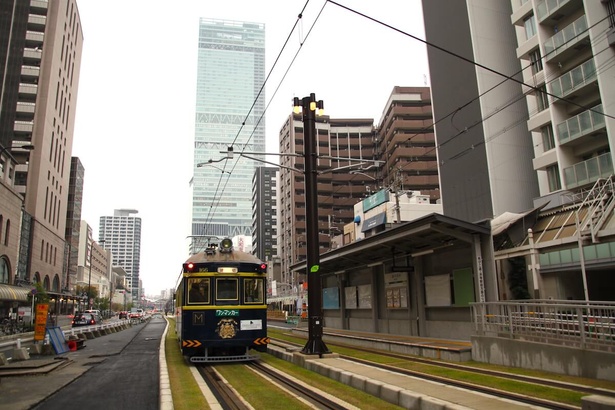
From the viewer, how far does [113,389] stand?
1038 cm

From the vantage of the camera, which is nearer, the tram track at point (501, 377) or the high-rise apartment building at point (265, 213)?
the tram track at point (501, 377)

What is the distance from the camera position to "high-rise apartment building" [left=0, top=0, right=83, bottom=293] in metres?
59.4

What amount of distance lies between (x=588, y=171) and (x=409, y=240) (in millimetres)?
17982

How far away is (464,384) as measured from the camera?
8.52 meters

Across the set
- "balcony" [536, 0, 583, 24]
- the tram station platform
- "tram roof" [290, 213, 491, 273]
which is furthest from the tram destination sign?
"balcony" [536, 0, 583, 24]

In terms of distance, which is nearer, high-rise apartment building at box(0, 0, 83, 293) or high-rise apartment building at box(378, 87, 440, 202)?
high-rise apartment building at box(0, 0, 83, 293)

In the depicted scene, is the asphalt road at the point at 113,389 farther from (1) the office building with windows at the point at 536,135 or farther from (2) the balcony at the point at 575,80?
(2) the balcony at the point at 575,80

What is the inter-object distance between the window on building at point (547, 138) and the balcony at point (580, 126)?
2.72 meters

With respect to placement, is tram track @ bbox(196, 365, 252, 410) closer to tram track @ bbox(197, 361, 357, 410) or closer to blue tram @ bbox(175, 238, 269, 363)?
tram track @ bbox(197, 361, 357, 410)

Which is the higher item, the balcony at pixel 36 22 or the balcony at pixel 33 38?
the balcony at pixel 36 22

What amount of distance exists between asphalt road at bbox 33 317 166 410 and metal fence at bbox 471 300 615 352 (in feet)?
26.8

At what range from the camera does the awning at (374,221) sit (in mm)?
48644

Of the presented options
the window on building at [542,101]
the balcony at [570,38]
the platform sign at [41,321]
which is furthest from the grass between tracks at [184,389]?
the window on building at [542,101]

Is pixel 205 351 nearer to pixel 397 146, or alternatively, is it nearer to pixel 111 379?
pixel 111 379
